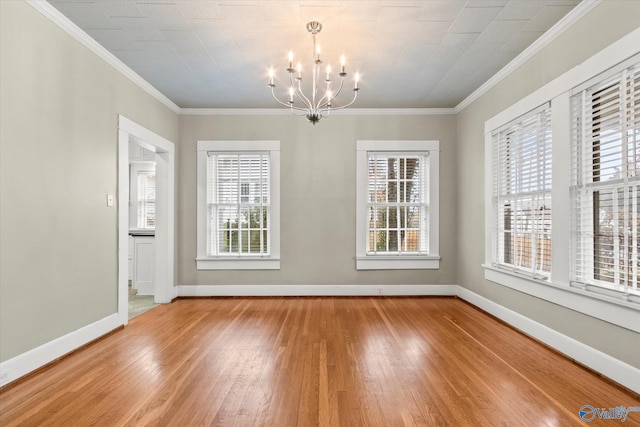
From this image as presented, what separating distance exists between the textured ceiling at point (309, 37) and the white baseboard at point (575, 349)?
2.71m

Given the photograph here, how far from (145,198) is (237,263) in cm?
272

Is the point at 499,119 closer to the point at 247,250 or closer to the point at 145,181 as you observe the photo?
the point at 247,250

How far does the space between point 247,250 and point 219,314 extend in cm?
124

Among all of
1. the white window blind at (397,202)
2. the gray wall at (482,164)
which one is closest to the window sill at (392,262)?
the white window blind at (397,202)

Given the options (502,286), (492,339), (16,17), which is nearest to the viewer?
(16,17)

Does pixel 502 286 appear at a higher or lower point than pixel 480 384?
higher

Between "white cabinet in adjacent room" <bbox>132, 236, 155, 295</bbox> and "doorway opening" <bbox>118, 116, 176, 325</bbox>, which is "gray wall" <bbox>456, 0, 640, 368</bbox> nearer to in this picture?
"doorway opening" <bbox>118, 116, 176, 325</bbox>

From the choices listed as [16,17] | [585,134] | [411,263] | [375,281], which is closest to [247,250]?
[375,281]

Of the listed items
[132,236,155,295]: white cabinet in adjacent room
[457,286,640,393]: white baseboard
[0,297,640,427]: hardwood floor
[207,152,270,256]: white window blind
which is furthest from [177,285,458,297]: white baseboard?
[0,297,640,427]: hardwood floor

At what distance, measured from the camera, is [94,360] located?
9.50 feet

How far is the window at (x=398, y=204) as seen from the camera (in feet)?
17.3

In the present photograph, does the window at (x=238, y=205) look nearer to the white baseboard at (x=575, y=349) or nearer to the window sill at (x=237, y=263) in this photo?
the window sill at (x=237, y=263)

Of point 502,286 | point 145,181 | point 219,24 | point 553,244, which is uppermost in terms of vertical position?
point 219,24

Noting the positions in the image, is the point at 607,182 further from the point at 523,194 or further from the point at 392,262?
the point at 392,262
